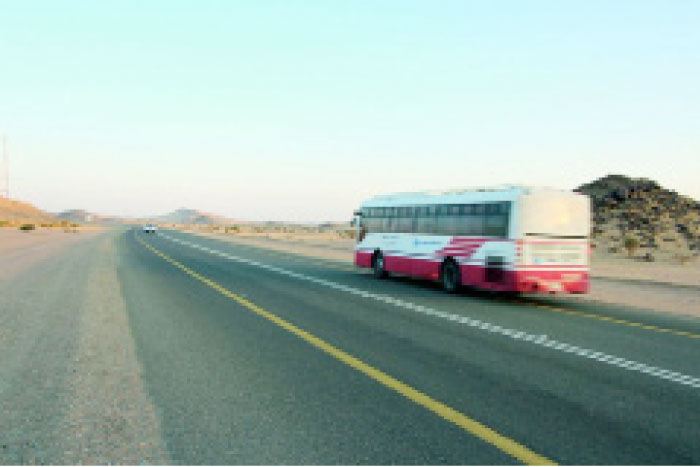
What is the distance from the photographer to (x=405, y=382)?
672 centimetres

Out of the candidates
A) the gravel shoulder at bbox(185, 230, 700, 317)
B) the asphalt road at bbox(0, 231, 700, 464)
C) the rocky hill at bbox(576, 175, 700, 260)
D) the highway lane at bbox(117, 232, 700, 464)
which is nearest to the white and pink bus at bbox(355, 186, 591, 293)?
the gravel shoulder at bbox(185, 230, 700, 317)

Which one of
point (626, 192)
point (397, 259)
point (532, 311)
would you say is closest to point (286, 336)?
point (532, 311)

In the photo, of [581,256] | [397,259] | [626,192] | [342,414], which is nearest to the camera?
[342,414]

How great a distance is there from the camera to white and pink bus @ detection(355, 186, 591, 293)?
15.2 metres

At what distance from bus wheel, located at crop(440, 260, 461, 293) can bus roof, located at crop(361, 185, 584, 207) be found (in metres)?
1.81

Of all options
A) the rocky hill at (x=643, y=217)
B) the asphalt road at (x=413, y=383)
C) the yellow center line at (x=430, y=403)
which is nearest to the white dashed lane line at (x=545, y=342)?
the asphalt road at (x=413, y=383)

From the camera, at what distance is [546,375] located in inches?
283

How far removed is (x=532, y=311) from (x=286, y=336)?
21.2ft

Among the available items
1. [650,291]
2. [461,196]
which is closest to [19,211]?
[461,196]

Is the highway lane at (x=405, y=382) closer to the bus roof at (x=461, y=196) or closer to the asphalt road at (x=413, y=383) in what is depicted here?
the asphalt road at (x=413, y=383)

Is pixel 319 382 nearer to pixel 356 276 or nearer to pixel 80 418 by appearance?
pixel 80 418

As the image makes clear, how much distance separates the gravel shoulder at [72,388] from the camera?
4652 millimetres

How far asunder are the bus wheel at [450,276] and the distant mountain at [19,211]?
14984 cm

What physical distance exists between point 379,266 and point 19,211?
549ft
